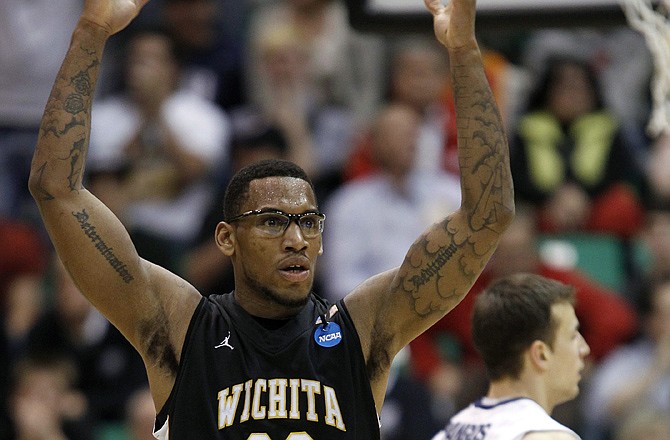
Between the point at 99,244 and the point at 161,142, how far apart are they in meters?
5.23

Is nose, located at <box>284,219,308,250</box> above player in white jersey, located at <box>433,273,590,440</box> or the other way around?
Result: above

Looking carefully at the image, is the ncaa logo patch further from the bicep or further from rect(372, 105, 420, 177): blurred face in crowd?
rect(372, 105, 420, 177): blurred face in crowd

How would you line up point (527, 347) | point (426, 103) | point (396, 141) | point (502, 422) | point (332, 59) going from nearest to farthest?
point (502, 422)
point (527, 347)
point (396, 141)
point (426, 103)
point (332, 59)

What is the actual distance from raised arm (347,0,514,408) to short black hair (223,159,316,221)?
46 cm

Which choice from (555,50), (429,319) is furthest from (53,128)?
(555,50)

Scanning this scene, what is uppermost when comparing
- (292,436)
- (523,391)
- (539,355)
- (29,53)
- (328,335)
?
(29,53)

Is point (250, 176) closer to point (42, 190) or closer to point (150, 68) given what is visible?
point (42, 190)

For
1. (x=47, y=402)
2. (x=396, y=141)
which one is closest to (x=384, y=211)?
(x=396, y=141)

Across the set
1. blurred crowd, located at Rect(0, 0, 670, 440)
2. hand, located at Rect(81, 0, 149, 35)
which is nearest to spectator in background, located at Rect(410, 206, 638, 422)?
blurred crowd, located at Rect(0, 0, 670, 440)

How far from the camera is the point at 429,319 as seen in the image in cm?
376

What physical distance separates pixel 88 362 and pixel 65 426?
Answer: 51cm

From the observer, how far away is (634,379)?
755 centimetres

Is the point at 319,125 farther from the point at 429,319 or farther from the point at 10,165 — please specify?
the point at 429,319

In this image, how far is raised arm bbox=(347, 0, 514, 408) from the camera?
3.70 m
